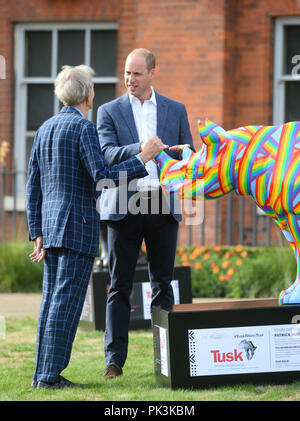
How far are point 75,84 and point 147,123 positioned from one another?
72 cm

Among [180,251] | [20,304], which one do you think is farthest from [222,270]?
[20,304]

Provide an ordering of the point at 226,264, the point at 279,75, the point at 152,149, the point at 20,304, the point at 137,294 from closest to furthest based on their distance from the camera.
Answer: the point at 152,149
the point at 137,294
the point at 20,304
the point at 226,264
the point at 279,75

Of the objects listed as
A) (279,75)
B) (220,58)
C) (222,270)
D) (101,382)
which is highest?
(220,58)

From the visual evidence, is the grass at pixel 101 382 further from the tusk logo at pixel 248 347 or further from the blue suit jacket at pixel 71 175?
the blue suit jacket at pixel 71 175

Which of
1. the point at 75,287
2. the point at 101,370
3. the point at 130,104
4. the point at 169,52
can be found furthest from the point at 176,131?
the point at 169,52

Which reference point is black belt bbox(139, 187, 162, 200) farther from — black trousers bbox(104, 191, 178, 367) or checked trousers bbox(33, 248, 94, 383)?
checked trousers bbox(33, 248, 94, 383)

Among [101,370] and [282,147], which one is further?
[101,370]

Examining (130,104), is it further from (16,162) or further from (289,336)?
(16,162)

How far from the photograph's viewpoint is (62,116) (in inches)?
197

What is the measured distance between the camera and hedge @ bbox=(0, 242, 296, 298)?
29.0 ft

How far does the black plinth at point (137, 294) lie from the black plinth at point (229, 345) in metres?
2.08

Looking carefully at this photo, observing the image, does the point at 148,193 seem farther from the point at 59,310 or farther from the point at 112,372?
the point at 112,372

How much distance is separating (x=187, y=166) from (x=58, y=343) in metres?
1.29

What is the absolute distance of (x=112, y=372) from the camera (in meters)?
5.35
